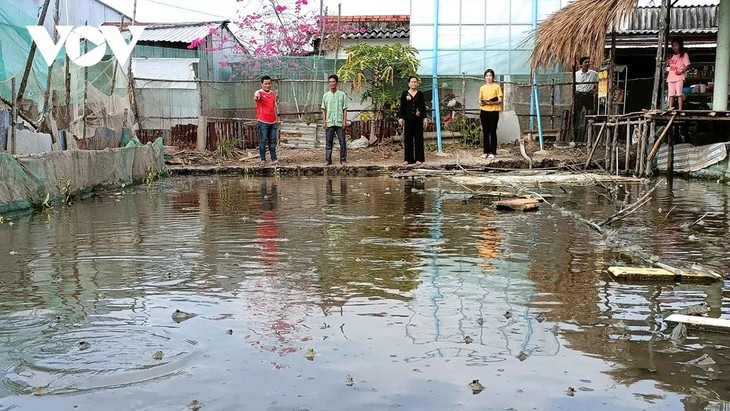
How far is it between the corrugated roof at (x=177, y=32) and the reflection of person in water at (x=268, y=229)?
37.3ft

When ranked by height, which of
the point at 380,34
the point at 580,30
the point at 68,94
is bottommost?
the point at 68,94

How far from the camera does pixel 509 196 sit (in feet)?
32.2

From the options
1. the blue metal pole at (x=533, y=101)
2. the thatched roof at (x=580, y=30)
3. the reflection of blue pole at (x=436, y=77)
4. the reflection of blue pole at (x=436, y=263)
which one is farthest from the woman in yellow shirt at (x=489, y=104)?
the reflection of blue pole at (x=436, y=263)

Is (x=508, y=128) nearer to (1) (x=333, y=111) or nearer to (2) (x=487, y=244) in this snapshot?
(1) (x=333, y=111)

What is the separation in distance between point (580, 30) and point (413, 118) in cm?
356

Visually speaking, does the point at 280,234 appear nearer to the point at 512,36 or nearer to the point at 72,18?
the point at 512,36

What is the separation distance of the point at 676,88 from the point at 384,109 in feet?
22.8

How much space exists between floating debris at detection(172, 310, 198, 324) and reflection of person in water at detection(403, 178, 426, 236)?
10.3 feet

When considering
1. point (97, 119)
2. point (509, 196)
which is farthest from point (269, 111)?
point (509, 196)

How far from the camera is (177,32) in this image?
22.5 m

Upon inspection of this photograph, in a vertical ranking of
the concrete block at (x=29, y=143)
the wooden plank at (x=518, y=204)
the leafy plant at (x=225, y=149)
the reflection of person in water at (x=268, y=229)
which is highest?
the concrete block at (x=29, y=143)

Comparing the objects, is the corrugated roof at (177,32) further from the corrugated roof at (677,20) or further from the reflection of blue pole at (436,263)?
the reflection of blue pole at (436,263)

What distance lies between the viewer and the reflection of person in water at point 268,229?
234 inches

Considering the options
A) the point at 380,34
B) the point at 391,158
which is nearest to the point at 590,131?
the point at 391,158
